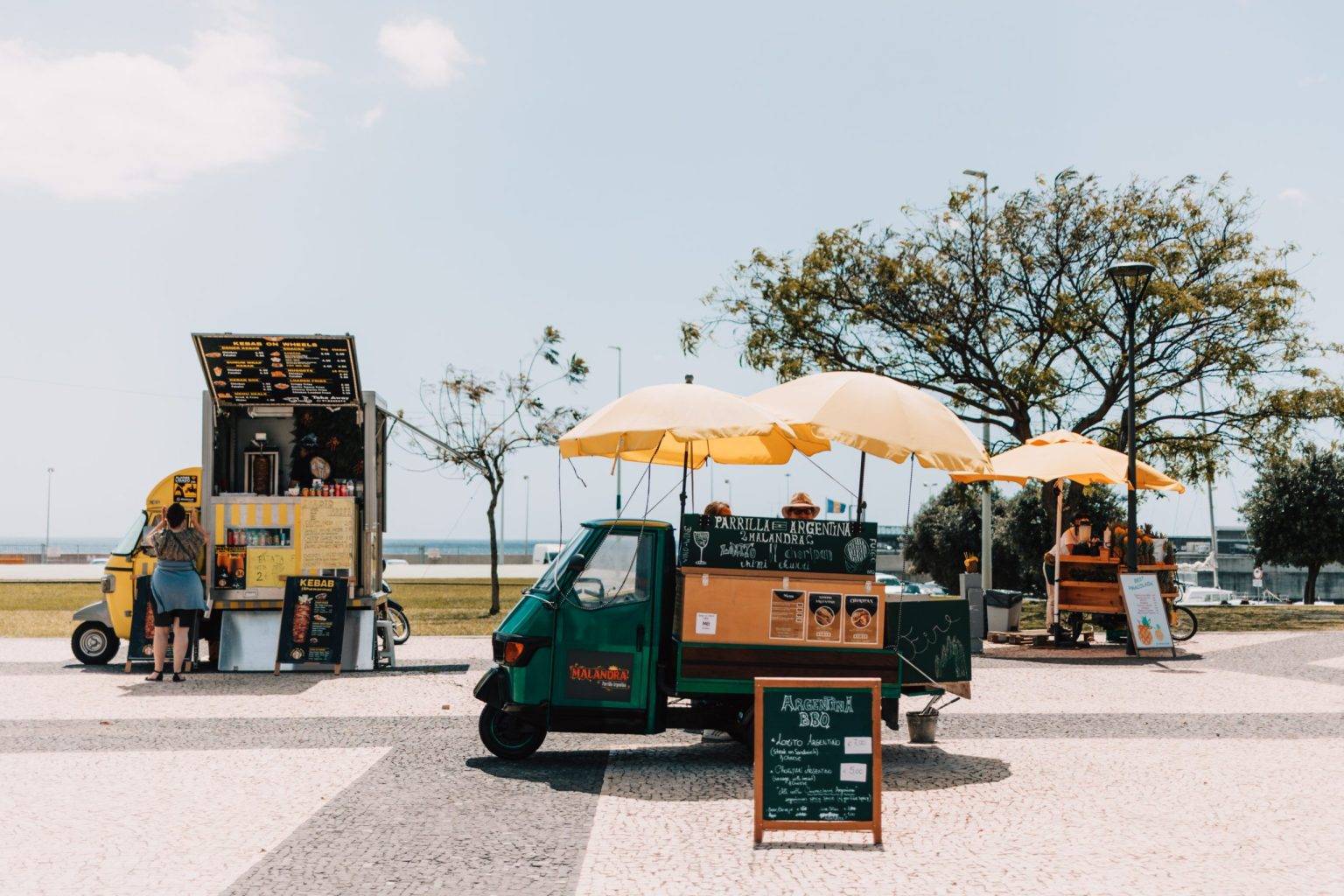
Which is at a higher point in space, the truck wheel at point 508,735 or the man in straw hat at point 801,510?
the man in straw hat at point 801,510

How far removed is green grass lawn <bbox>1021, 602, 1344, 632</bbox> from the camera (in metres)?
22.4

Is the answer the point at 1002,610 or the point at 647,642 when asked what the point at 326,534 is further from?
the point at 1002,610

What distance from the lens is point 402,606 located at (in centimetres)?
2898

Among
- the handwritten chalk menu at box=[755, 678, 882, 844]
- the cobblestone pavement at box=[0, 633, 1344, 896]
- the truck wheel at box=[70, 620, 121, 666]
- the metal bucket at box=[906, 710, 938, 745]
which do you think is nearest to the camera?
the cobblestone pavement at box=[0, 633, 1344, 896]

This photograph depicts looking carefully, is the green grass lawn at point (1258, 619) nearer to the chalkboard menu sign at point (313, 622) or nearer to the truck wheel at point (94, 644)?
the chalkboard menu sign at point (313, 622)

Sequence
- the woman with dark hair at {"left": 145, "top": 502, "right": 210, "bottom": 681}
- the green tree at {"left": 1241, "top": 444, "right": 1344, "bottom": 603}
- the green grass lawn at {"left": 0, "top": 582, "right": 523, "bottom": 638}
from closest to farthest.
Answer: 1. the woman with dark hair at {"left": 145, "top": 502, "right": 210, "bottom": 681}
2. the green grass lawn at {"left": 0, "top": 582, "right": 523, "bottom": 638}
3. the green tree at {"left": 1241, "top": 444, "right": 1344, "bottom": 603}

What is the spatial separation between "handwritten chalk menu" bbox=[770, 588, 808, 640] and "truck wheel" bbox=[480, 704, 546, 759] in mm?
1832

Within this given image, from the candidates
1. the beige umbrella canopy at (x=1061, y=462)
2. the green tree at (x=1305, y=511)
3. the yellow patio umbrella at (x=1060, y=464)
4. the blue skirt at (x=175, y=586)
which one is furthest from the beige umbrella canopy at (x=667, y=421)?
the green tree at (x=1305, y=511)

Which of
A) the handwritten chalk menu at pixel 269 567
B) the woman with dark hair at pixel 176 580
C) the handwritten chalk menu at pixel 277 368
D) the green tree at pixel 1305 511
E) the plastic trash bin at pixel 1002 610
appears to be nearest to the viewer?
→ the woman with dark hair at pixel 176 580

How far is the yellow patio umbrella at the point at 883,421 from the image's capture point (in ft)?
29.6

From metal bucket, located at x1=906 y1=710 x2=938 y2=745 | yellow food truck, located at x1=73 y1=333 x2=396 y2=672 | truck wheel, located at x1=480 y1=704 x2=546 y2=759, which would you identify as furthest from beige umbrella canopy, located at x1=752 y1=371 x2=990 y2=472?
yellow food truck, located at x1=73 y1=333 x2=396 y2=672

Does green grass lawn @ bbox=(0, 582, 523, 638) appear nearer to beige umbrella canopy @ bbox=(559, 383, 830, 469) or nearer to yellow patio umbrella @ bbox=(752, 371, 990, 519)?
beige umbrella canopy @ bbox=(559, 383, 830, 469)

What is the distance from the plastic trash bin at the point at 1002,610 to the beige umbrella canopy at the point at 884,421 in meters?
10.8

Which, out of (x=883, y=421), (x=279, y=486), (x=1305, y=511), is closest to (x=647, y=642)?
(x=883, y=421)
